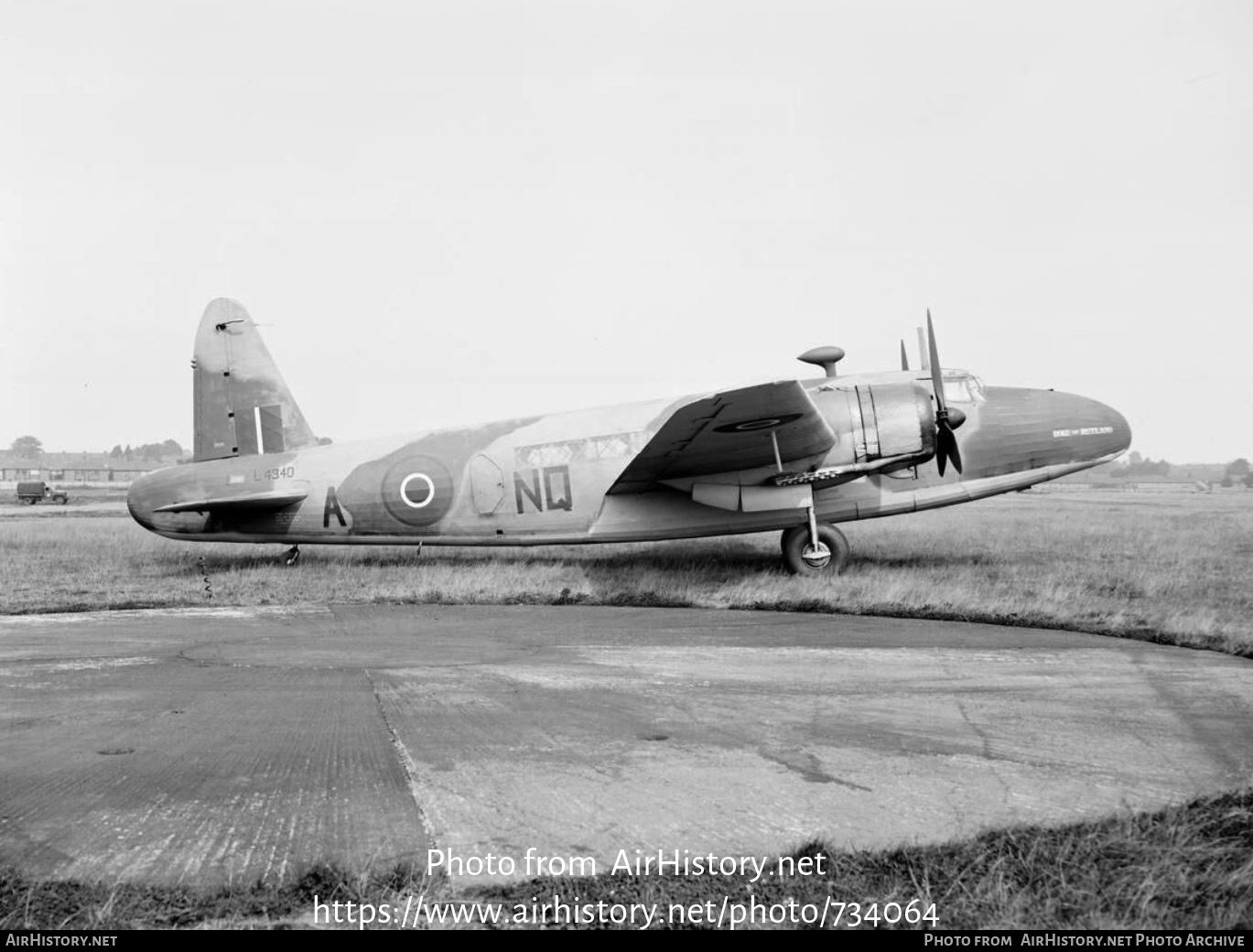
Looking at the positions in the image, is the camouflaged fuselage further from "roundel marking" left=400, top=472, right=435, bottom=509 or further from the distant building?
the distant building

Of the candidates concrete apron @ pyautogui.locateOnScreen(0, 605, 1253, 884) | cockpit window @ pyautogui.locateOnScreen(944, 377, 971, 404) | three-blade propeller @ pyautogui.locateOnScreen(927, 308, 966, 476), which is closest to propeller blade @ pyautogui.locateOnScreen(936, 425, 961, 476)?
three-blade propeller @ pyautogui.locateOnScreen(927, 308, 966, 476)

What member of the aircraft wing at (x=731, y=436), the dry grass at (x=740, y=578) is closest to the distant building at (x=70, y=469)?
the dry grass at (x=740, y=578)

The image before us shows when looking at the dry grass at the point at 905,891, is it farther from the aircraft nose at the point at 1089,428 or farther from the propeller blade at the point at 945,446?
the aircraft nose at the point at 1089,428

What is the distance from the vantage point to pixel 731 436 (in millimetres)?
14922

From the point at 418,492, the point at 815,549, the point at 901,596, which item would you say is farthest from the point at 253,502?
the point at 901,596

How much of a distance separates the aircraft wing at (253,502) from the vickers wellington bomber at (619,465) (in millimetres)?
34

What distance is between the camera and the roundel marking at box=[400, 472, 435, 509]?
17438mm

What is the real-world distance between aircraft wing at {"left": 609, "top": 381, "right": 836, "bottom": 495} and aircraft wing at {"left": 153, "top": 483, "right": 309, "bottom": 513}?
634 cm

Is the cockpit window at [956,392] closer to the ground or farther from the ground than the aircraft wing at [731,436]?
farther from the ground

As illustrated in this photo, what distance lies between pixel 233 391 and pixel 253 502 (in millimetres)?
2542

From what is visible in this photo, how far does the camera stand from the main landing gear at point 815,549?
15.8 meters

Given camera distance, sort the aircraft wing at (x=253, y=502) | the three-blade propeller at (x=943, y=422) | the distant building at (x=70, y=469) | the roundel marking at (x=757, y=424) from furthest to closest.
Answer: the distant building at (x=70, y=469), the aircraft wing at (x=253, y=502), the three-blade propeller at (x=943, y=422), the roundel marking at (x=757, y=424)
